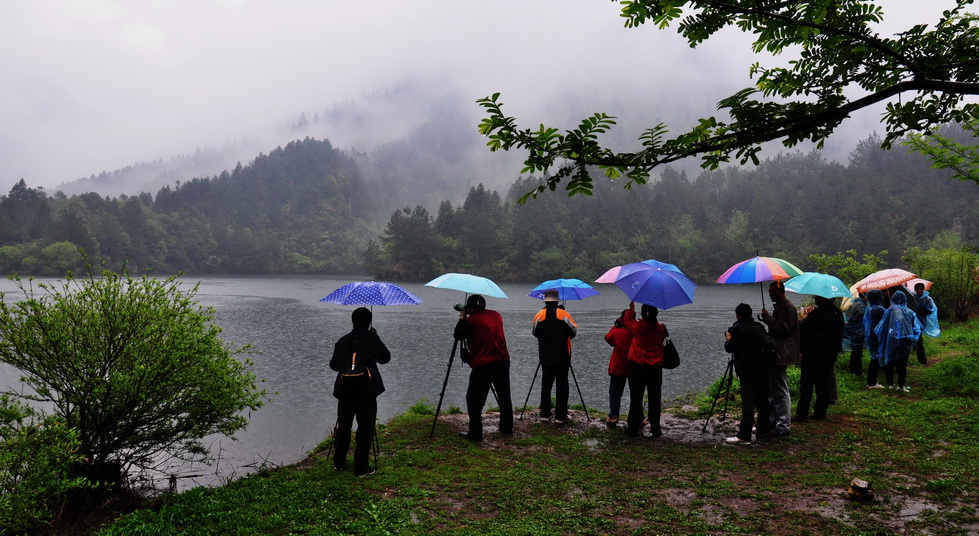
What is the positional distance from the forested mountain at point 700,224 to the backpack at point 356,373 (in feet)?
267

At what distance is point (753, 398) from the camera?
24.3 feet

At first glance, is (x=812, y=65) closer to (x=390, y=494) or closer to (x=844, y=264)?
(x=390, y=494)

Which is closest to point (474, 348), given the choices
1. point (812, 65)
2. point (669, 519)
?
point (669, 519)

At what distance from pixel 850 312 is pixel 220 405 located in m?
11.8

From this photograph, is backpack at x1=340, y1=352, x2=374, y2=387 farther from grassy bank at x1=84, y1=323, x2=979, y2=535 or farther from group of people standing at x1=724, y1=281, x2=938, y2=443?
group of people standing at x1=724, y1=281, x2=938, y2=443

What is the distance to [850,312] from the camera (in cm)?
1127

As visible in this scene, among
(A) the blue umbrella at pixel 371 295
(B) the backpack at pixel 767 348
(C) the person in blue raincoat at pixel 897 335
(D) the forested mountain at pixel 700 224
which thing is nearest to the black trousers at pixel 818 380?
(B) the backpack at pixel 767 348

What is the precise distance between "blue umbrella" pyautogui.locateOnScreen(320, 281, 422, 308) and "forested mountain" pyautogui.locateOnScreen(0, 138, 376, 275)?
2511 inches

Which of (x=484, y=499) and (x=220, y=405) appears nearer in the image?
(x=484, y=499)

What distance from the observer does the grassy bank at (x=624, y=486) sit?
4.91 metres

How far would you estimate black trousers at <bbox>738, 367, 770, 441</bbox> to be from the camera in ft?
24.1

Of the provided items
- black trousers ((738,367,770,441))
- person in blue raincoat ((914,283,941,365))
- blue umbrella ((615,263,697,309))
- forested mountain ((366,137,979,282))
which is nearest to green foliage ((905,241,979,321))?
person in blue raincoat ((914,283,941,365))

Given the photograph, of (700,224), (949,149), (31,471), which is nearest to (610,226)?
(700,224)

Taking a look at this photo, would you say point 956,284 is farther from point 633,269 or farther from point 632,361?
point 633,269
